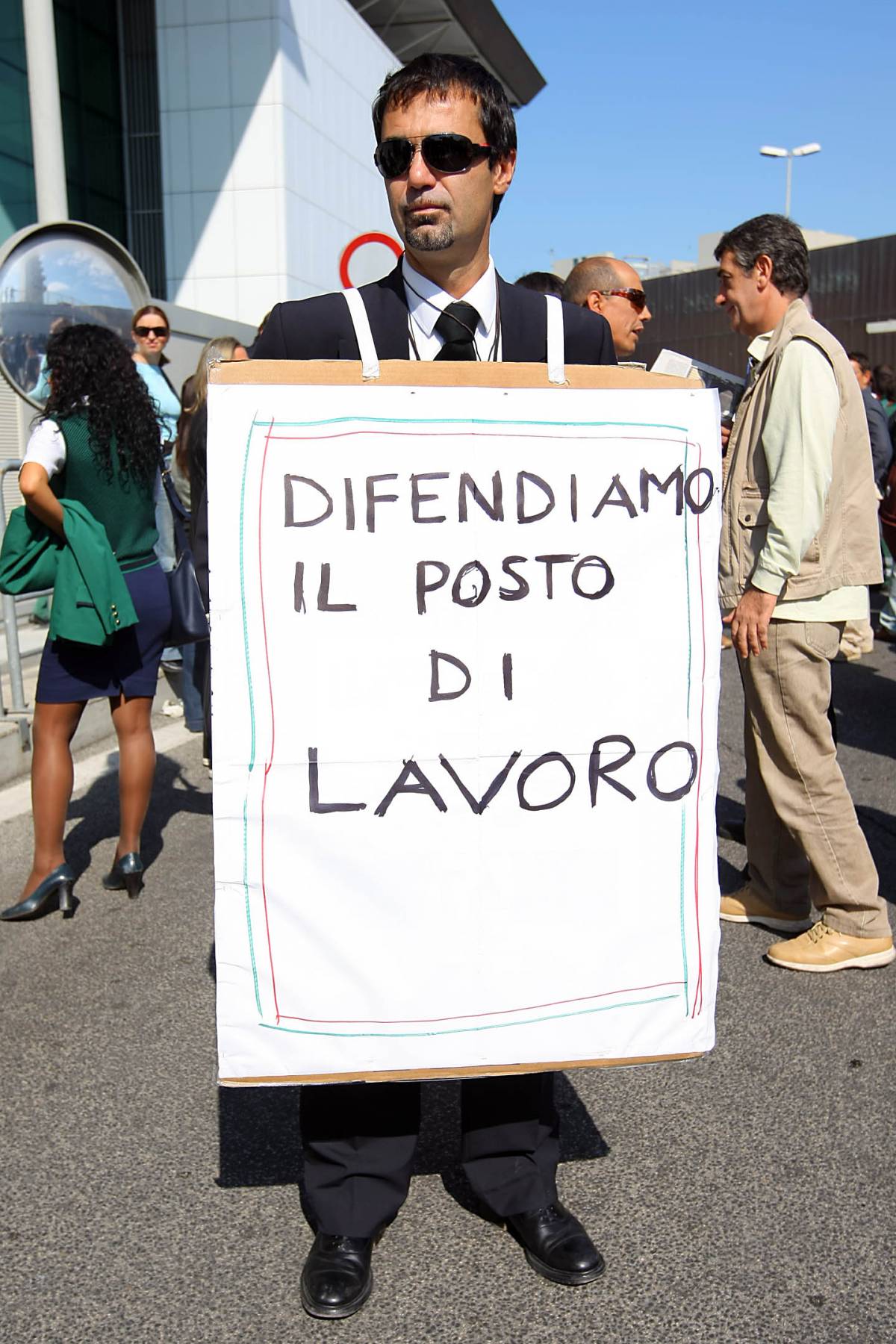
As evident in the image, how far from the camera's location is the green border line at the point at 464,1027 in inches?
84.0

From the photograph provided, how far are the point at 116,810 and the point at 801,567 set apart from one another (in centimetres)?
324

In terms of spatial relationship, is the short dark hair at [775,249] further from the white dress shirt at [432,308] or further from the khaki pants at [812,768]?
the white dress shirt at [432,308]

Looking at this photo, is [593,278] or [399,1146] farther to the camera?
[593,278]

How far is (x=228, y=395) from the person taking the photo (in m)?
2.02

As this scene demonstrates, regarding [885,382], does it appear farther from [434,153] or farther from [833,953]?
[434,153]

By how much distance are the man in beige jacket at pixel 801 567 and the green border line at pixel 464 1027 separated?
65.0 inches

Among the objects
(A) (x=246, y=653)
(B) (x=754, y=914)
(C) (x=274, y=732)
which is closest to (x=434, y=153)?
(A) (x=246, y=653)

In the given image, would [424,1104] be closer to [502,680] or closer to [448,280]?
[502,680]

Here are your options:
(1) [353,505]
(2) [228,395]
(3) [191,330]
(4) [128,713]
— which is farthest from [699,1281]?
(3) [191,330]

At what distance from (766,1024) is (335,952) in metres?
1.73

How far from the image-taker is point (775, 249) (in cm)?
385

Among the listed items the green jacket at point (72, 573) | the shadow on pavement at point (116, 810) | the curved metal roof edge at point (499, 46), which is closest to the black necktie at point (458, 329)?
the green jacket at point (72, 573)

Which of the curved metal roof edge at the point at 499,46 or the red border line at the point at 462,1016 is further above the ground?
the curved metal roof edge at the point at 499,46

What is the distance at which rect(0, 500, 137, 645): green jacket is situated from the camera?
407cm
